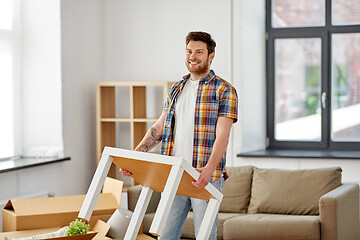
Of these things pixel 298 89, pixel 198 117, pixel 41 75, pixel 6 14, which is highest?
pixel 6 14

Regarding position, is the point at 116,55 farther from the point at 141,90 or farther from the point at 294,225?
the point at 294,225

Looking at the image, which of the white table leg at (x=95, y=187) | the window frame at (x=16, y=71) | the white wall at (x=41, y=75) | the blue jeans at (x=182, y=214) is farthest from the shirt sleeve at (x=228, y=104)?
the window frame at (x=16, y=71)

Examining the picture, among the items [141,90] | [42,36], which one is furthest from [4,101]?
[141,90]

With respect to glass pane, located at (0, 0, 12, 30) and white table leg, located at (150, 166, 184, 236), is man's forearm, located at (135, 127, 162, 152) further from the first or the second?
glass pane, located at (0, 0, 12, 30)

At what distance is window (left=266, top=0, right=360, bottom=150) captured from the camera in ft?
18.2

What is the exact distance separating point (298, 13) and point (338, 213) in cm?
248

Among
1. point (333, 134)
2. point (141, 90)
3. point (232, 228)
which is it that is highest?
point (141, 90)

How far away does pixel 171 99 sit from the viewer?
281cm

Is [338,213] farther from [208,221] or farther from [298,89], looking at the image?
[298,89]

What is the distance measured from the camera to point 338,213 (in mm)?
3824

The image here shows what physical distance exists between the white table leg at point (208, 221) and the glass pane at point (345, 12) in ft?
12.0

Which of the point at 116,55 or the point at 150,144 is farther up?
the point at 116,55

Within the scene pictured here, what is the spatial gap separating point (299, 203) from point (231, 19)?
1899mm

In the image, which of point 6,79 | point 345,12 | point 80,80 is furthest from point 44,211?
point 345,12
